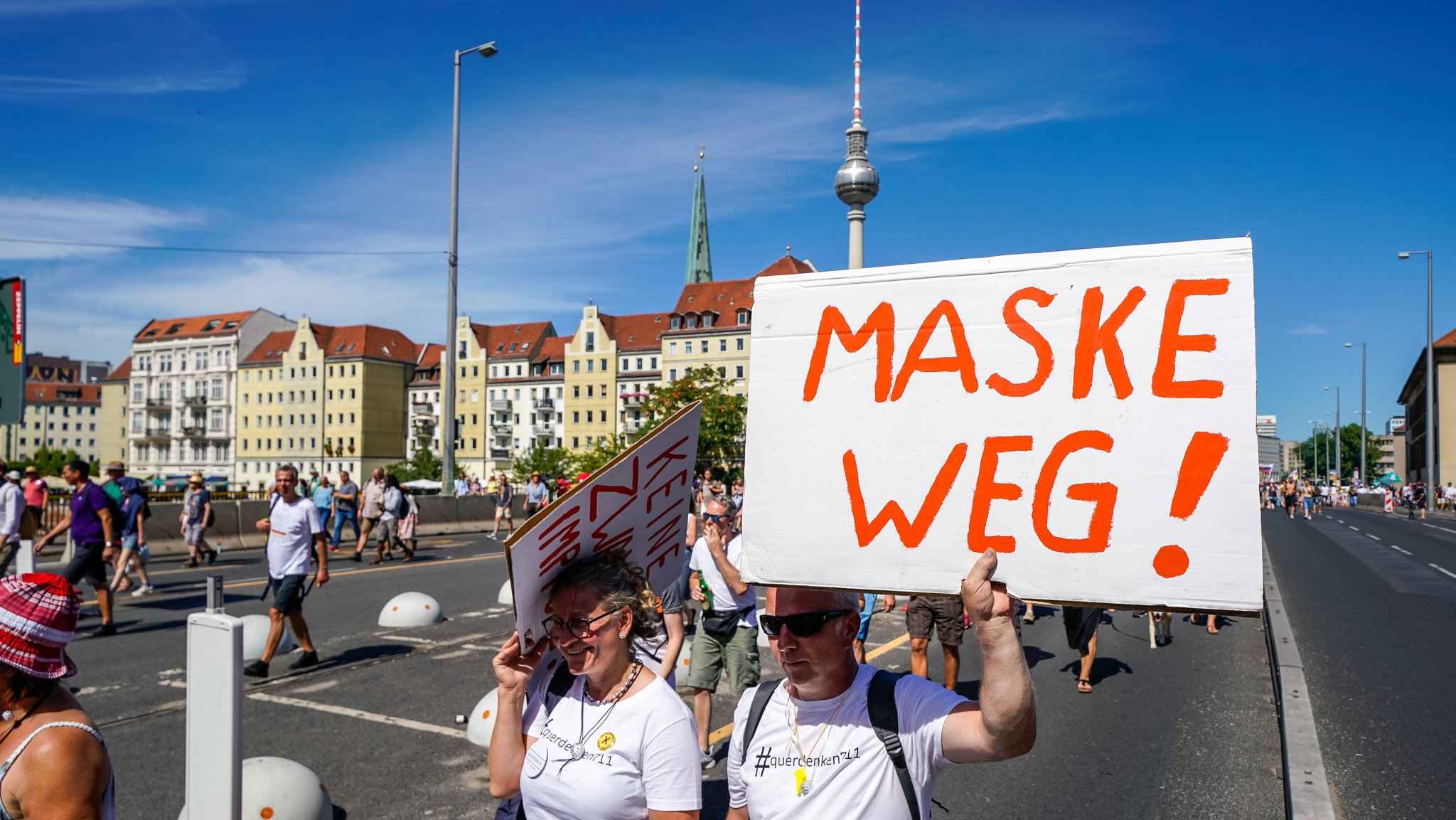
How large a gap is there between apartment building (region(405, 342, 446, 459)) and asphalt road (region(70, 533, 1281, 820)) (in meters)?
99.9

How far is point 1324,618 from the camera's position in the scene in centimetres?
1355

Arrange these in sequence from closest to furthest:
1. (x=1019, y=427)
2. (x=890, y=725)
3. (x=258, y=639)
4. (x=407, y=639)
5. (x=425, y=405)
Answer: (x=1019, y=427) → (x=890, y=725) → (x=258, y=639) → (x=407, y=639) → (x=425, y=405)

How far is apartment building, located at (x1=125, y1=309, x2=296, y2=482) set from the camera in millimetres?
113250

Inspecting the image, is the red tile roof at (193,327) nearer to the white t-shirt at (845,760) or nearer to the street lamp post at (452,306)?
the street lamp post at (452,306)

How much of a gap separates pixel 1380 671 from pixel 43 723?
1129 centimetres

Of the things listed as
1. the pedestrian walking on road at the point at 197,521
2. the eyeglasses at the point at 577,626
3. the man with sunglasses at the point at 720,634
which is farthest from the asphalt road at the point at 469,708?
the pedestrian walking on road at the point at 197,521

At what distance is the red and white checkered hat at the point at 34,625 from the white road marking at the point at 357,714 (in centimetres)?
469

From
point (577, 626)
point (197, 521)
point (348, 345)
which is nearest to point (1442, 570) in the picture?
point (577, 626)

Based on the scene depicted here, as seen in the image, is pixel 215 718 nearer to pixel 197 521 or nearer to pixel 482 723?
pixel 482 723

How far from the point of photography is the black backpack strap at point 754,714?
106 inches

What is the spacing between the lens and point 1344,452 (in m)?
145

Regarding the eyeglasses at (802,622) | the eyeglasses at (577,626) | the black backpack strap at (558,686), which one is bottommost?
the black backpack strap at (558,686)

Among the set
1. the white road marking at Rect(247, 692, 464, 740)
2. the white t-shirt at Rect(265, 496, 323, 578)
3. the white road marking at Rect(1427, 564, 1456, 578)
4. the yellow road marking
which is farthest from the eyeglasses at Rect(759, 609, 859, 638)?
the white road marking at Rect(1427, 564, 1456, 578)

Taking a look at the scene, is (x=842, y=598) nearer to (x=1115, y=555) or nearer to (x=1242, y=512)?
(x=1115, y=555)
